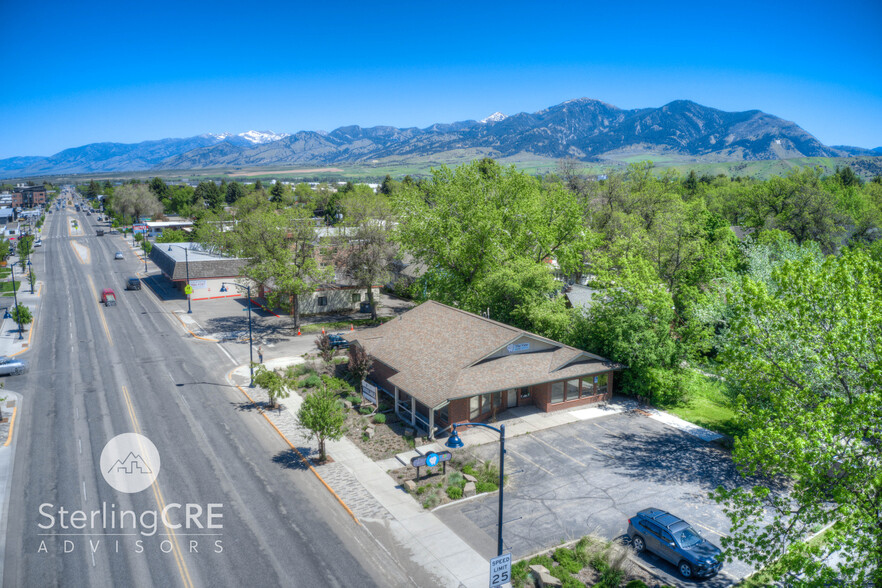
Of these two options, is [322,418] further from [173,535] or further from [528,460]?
[528,460]

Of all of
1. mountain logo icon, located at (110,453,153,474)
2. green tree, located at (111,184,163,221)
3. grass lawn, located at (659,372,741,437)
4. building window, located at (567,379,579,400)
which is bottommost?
grass lawn, located at (659,372,741,437)

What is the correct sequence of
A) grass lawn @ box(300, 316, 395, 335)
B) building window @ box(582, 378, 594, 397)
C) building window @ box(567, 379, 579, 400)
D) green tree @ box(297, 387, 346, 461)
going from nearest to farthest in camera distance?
green tree @ box(297, 387, 346, 461), building window @ box(567, 379, 579, 400), building window @ box(582, 378, 594, 397), grass lawn @ box(300, 316, 395, 335)

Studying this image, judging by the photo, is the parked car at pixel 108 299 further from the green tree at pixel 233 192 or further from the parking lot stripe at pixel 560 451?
the green tree at pixel 233 192

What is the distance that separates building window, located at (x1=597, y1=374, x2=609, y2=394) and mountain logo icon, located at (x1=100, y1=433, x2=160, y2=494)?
27540 mm

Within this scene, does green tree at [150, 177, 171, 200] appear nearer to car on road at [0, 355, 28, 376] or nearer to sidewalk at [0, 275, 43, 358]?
sidewalk at [0, 275, 43, 358]

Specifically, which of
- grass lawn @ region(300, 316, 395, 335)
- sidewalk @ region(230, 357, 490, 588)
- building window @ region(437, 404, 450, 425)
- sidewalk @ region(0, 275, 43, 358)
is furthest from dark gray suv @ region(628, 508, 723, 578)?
sidewalk @ region(0, 275, 43, 358)

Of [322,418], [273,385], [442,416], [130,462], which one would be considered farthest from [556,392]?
[130,462]

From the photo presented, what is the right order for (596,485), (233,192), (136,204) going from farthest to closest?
(233,192) < (136,204) < (596,485)

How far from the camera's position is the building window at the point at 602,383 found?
3812 cm

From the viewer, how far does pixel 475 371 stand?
1352 inches

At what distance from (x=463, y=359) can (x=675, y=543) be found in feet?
56.4

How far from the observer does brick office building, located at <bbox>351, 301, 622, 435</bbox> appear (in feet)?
109

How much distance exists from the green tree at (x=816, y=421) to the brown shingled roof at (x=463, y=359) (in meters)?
14.6

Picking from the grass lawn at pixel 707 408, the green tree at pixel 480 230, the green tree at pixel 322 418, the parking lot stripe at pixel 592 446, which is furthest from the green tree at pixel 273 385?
the grass lawn at pixel 707 408
